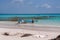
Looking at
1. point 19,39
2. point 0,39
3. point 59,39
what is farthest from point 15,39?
point 59,39

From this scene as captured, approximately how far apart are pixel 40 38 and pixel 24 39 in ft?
3.19

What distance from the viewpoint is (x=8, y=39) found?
30.1 ft

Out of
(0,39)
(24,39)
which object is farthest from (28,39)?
(0,39)

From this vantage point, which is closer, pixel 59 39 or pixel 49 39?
pixel 59 39

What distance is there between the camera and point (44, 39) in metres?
9.17

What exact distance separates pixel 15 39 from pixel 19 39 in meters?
0.23

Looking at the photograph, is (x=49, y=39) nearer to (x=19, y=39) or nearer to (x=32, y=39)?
(x=32, y=39)

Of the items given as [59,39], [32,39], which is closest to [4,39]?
[32,39]

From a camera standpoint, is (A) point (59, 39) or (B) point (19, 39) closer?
(A) point (59, 39)

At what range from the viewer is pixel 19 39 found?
29.9 feet

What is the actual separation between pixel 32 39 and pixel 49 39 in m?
0.98

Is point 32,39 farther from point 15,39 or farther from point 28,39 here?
point 15,39

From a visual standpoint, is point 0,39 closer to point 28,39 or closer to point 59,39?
point 28,39

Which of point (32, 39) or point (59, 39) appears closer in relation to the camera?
point (59, 39)
